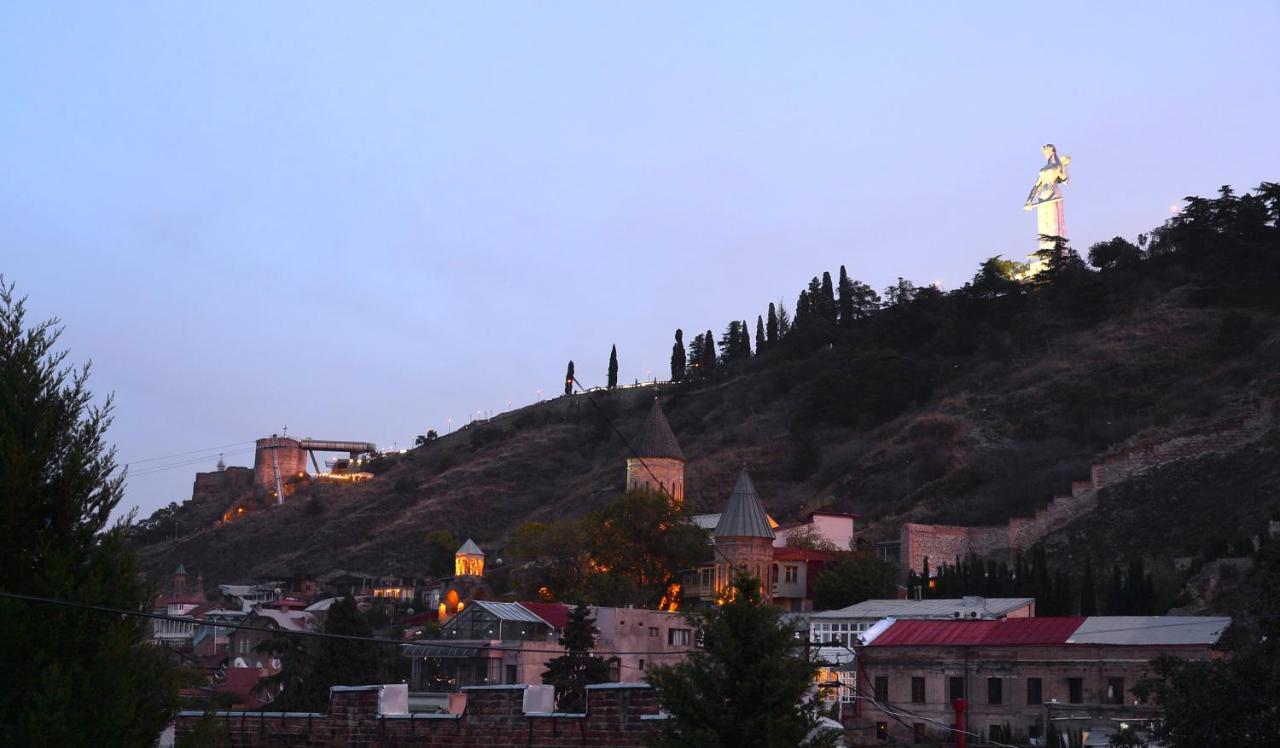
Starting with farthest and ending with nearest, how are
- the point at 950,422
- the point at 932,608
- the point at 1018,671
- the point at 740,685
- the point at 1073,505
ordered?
1. the point at 950,422
2. the point at 1073,505
3. the point at 932,608
4. the point at 1018,671
5. the point at 740,685

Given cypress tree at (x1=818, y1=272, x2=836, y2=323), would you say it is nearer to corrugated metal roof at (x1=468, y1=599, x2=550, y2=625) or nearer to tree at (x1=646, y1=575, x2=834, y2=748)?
corrugated metal roof at (x1=468, y1=599, x2=550, y2=625)

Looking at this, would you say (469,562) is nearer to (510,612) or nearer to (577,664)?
(510,612)

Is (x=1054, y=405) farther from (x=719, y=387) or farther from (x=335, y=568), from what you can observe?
(x=335, y=568)

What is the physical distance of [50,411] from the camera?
40.9 ft

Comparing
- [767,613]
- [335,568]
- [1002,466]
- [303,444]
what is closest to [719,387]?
[335,568]

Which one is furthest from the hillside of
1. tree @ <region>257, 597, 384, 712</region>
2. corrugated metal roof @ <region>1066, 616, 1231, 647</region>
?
tree @ <region>257, 597, 384, 712</region>

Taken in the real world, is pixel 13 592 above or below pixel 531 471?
below

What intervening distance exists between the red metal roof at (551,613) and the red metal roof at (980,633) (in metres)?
13.5

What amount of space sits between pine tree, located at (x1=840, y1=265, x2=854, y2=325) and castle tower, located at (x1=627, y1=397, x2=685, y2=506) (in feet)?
107

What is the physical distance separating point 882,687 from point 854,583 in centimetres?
1340

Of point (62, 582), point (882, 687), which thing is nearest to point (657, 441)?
point (882, 687)

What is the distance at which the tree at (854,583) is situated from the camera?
53.1 m

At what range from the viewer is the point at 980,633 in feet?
130

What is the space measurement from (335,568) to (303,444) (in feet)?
139
